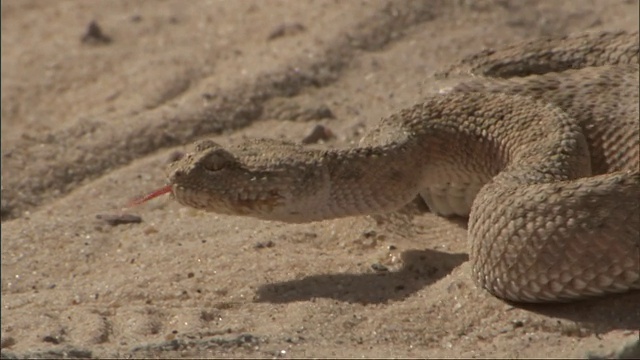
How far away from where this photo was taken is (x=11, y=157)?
931cm

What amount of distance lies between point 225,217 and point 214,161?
100 cm

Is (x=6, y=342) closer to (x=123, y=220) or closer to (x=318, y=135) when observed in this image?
(x=123, y=220)

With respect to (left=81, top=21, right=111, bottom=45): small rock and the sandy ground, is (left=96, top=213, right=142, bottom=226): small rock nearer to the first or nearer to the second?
the sandy ground

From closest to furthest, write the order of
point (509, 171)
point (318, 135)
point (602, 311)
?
point (602, 311), point (509, 171), point (318, 135)

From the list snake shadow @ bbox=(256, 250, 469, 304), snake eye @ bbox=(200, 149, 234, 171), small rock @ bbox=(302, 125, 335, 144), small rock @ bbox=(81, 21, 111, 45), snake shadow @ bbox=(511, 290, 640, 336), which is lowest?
snake shadow @ bbox=(511, 290, 640, 336)

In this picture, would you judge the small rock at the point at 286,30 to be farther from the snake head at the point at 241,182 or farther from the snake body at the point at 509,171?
the snake head at the point at 241,182

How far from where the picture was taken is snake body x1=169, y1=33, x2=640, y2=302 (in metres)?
6.05

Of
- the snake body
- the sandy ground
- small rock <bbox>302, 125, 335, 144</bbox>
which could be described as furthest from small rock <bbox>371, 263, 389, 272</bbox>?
small rock <bbox>302, 125, 335, 144</bbox>

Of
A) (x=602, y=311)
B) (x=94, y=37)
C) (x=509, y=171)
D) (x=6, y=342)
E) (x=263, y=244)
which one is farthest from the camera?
(x=94, y=37)

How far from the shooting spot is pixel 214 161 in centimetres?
723

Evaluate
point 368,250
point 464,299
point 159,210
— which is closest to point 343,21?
point 159,210

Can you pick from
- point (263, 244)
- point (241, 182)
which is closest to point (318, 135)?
point (263, 244)

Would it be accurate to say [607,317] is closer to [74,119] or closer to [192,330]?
[192,330]

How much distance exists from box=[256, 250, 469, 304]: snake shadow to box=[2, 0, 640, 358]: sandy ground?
13 mm
